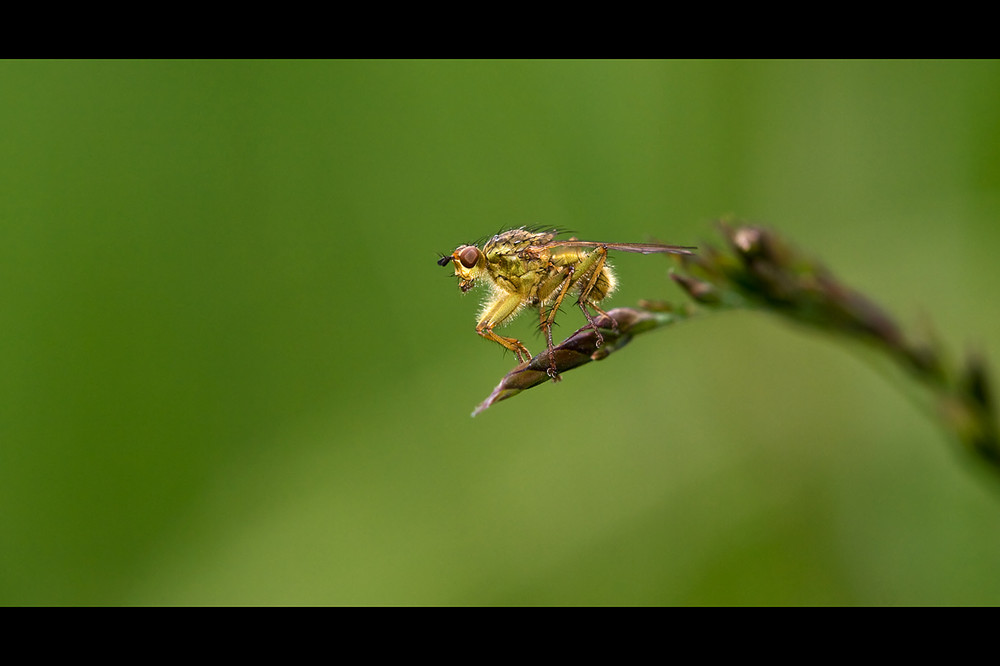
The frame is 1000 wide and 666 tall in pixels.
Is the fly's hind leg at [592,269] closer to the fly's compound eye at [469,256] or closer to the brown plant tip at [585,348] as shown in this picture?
the fly's compound eye at [469,256]

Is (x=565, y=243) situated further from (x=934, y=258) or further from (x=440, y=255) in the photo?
(x=934, y=258)

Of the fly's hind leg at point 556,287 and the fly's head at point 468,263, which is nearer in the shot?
the fly's hind leg at point 556,287

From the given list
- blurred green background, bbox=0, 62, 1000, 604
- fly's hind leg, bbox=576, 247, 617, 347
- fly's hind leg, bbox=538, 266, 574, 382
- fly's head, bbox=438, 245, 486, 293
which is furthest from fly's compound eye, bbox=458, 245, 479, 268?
blurred green background, bbox=0, 62, 1000, 604

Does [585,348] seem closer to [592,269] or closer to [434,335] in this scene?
[592,269]

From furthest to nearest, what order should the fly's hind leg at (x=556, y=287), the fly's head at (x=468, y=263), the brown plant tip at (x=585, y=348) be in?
the fly's head at (x=468, y=263), the fly's hind leg at (x=556, y=287), the brown plant tip at (x=585, y=348)

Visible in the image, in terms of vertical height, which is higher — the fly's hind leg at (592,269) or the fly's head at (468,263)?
the fly's head at (468,263)

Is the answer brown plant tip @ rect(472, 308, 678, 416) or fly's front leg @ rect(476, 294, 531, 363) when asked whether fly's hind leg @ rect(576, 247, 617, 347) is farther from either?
brown plant tip @ rect(472, 308, 678, 416)

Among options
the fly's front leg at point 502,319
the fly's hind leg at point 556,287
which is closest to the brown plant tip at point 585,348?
the fly's hind leg at point 556,287

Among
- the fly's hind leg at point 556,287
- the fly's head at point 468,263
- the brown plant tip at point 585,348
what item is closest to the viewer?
the brown plant tip at point 585,348
